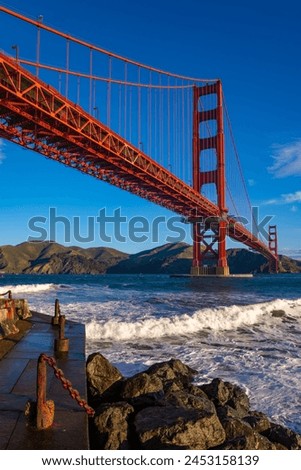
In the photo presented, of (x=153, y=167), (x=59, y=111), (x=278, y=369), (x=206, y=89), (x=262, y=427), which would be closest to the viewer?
(x=262, y=427)

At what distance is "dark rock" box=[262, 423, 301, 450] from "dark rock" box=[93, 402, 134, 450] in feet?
5.86

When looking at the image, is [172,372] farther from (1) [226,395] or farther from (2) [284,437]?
(2) [284,437]

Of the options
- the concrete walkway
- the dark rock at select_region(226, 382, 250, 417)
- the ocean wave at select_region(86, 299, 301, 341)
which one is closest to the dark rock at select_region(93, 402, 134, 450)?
the concrete walkway

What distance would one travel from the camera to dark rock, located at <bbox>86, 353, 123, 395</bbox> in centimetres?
625

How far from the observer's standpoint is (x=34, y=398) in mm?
4641

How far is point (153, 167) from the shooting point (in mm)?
42375

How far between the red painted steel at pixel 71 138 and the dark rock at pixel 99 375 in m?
22.0

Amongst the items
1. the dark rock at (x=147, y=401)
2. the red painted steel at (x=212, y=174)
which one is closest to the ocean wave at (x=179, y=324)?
the dark rock at (x=147, y=401)

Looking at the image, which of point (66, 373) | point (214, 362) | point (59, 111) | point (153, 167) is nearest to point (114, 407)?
point (66, 373)

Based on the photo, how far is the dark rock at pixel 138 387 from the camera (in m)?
5.72

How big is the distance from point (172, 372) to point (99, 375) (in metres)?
1.52

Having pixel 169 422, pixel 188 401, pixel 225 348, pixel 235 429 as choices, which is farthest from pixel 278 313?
pixel 169 422

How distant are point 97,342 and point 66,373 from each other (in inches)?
263

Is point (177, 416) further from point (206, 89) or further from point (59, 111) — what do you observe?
point (206, 89)
